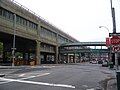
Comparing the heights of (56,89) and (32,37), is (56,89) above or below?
below

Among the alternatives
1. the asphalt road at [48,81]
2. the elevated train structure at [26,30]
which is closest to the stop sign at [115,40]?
the asphalt road at [48,81]

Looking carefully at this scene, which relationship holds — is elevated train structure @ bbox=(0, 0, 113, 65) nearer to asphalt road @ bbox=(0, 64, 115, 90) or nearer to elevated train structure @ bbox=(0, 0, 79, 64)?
elevated train structure @ bbox=(0, 0, 79, 64)

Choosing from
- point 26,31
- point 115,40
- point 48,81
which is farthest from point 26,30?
point 115,40

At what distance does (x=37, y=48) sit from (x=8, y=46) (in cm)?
1340

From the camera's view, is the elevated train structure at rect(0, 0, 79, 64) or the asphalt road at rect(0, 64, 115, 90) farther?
the elevated train structure at rect(0, 0, 79, 64)

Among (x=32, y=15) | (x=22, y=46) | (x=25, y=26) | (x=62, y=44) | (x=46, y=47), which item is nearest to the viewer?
(x=25, y=26)

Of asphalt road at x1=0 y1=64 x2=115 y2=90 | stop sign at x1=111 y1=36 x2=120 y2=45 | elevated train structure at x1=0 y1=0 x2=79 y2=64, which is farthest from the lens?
elevated train structure at x1=0 y1=0 x2=79 y2=64

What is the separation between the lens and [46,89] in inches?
534

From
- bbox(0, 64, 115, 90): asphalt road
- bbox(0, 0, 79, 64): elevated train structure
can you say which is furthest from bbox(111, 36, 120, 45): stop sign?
bbox(0, 0, 79, 64): elevated train structure

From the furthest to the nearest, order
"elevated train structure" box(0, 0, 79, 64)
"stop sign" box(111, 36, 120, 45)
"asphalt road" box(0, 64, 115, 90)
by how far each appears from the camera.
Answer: "elevated train structure" box(0, 0, 79, 64)
"asphalt road" box(0, 64, 115, 90)
"stop sign" box(111, 36, 120, 45)

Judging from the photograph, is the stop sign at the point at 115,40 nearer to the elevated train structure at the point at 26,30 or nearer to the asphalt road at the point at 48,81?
the asphalt road at the point at 48,81

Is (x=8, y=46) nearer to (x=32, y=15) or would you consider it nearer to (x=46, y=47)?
(x=46, y=47)


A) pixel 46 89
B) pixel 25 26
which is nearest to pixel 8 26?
pixel 25 26

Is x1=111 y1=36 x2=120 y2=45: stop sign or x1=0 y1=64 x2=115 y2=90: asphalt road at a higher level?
x1=111 y1=36 x2=120 y2=45: stop sign
